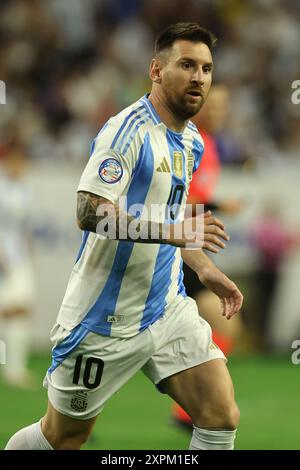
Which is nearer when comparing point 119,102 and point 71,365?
point 71,365

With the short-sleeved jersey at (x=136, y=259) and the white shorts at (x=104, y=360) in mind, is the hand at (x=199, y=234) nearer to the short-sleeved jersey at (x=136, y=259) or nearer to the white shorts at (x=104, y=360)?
the short-sleeved jersey at (x=136, y=259)

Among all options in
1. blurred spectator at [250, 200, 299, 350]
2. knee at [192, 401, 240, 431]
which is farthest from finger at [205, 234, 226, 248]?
blurred spectator at [250, 200, 299, 350]

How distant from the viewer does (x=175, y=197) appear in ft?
16.7

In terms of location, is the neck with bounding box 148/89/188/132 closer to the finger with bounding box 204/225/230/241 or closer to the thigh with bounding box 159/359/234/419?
the finger with bounding box 204/225/230/241

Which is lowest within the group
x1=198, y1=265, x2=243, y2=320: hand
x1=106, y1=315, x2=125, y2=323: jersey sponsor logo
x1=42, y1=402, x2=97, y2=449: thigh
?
x1=42, y1=402, x2=97, y2=449: thigh

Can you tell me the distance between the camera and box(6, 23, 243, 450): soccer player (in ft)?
16.3

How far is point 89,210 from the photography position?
4617 millimetres

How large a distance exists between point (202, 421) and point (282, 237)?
8237 millimetres

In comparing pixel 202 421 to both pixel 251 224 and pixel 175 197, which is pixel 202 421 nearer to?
pixel 175 197

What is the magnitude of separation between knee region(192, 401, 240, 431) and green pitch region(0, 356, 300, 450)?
7.70 feet

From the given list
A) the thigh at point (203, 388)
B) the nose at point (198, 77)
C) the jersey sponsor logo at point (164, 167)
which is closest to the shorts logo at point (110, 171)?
the jersey sponsor logo at point (164, 167)

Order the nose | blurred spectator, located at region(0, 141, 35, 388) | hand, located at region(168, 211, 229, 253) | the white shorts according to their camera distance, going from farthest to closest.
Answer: blurred spectator, located at region(0, 141, 35, 388) → the white shorts → the nose → hand, located at region(168, 211, 229, 253)

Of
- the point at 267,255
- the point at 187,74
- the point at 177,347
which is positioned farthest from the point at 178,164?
the point at 267,255
